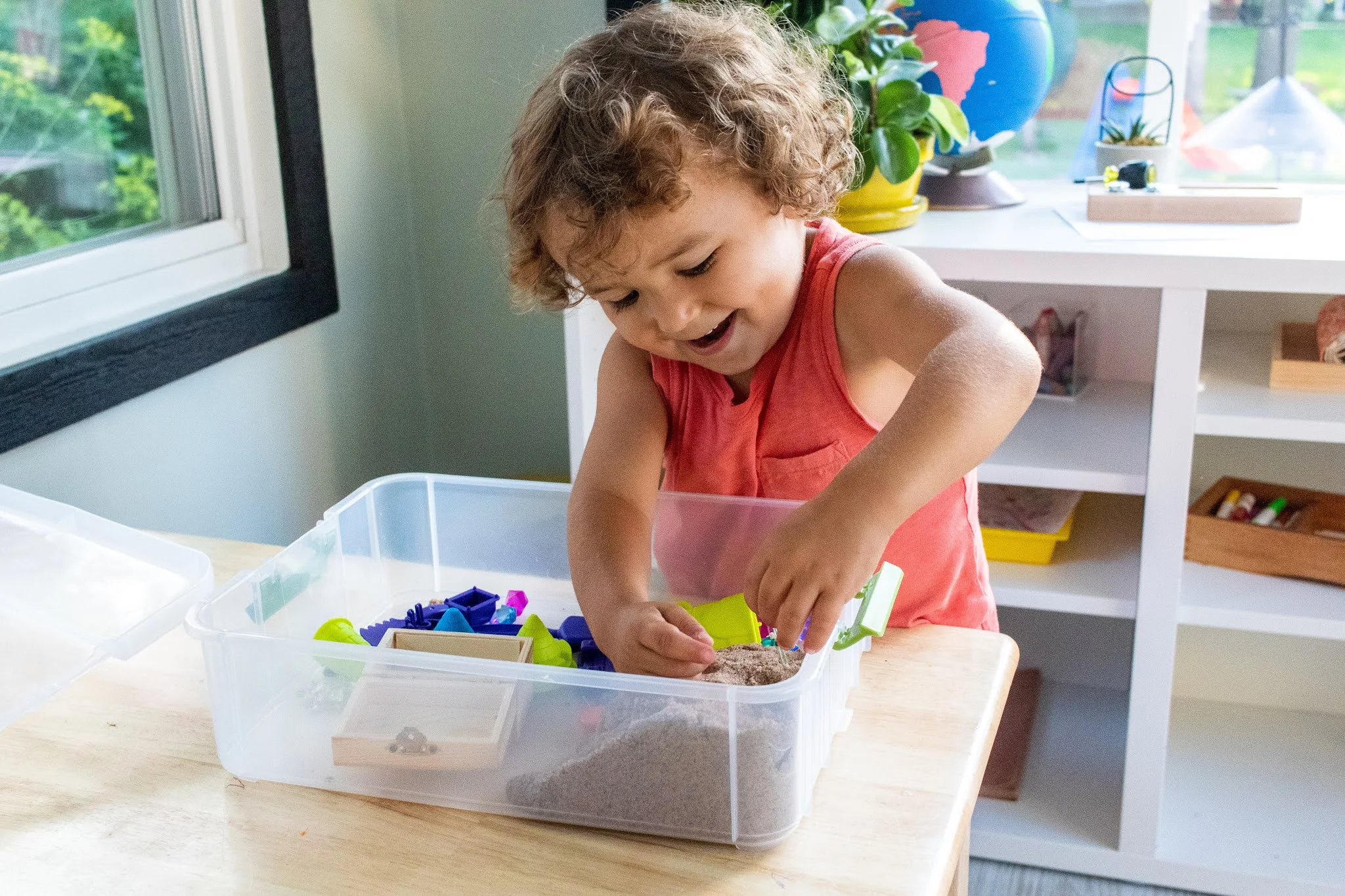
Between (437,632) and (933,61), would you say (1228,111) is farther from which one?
(437,632)

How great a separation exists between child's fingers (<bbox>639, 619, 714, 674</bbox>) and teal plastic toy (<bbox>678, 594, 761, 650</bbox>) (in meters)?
0.06

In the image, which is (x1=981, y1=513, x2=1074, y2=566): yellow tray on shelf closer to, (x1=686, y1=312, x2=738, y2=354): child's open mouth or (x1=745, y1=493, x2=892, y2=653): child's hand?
(x1=686, y1=312, x2=738, y2=354): child's open mouth

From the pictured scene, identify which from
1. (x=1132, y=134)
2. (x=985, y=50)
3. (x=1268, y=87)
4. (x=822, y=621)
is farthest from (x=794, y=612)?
(x=1268, y=87)

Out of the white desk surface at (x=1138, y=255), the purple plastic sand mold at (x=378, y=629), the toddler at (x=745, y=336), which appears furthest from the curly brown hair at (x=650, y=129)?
the white desk surface at (x=1138, y=255)

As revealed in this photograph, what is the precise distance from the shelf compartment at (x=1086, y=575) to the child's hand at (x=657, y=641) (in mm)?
798

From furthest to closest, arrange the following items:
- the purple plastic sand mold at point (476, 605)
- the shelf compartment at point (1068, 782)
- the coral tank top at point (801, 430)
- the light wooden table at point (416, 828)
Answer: the shelf compartment at point (1068, 782) < the coral tank top at point (801, 430) < the purple plastic sand mold at point (476, 605) < the light wooden table at point (416, 828)

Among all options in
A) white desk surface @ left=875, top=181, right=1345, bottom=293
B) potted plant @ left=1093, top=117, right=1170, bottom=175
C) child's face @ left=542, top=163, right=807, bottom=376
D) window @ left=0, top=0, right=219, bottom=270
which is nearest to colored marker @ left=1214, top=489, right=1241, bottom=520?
white desk surface @ left=875, top=181, right=1345, bottom=293

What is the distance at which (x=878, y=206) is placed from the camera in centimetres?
141

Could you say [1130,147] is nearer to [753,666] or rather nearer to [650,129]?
[650,129]

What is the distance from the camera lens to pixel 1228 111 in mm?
1682

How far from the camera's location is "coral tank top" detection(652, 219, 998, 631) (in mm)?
915

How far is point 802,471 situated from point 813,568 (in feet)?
1.01

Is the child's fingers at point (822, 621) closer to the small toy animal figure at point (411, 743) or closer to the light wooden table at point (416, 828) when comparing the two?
the light wooden table at point (416, 828)

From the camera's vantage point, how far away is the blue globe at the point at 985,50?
4.95 feet
